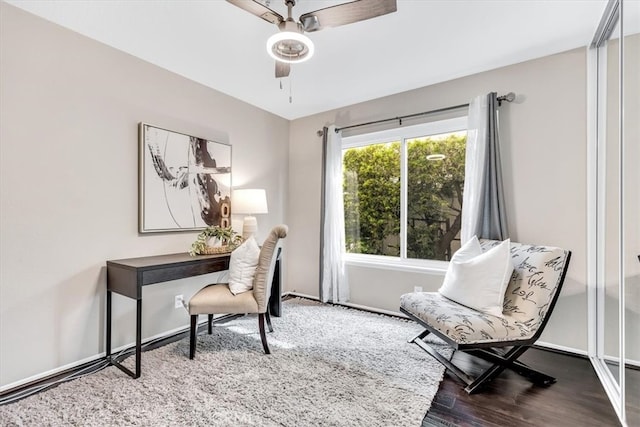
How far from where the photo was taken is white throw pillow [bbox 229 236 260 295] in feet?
8.20

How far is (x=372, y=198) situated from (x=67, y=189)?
2.86m

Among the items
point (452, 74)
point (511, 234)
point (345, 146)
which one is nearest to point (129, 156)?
point (345, 146)

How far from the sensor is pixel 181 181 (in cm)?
287

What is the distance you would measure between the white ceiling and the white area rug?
2425 millimetres

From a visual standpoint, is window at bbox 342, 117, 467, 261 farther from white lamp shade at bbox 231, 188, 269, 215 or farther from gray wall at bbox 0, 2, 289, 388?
gray wall at bbox 0, 2, 289, 388

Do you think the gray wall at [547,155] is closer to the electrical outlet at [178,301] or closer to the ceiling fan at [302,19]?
the ceiling fan at [302,19]

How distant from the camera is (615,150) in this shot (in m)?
2.01

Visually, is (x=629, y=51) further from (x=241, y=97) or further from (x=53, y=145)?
(x=53, y=145)

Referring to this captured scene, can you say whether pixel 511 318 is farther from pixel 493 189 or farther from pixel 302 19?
pixel 302 19

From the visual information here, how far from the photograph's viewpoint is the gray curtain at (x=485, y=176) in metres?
2.63

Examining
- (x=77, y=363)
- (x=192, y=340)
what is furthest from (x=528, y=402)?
(x=77, y=363)

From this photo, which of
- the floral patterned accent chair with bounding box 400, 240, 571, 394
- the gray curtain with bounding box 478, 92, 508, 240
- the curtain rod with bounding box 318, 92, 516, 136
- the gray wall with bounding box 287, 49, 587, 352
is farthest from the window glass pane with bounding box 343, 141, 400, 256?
the floral patterned accent chair with bounding box 400, 240, 571, 394

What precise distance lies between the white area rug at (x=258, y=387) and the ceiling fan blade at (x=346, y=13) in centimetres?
219

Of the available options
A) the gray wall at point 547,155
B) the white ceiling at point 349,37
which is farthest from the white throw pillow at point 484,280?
the white ceiling at point 349,37
